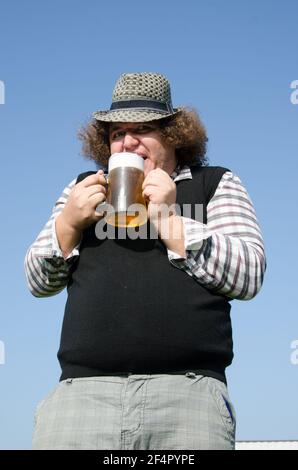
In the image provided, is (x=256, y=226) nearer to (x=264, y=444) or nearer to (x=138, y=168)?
(x=138, y=168)

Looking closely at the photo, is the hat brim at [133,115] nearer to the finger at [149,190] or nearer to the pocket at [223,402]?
the finger at [149,190]

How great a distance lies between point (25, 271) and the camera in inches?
132

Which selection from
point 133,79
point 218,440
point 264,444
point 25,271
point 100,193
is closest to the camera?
point 218,440

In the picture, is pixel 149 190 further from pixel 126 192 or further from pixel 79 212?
pixel 79 212

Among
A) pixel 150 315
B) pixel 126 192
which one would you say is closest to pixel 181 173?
pixel 126 192

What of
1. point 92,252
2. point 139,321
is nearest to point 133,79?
point 92,252

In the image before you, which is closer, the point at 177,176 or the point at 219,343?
the point at 219,343

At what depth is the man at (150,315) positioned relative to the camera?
9.48 ft

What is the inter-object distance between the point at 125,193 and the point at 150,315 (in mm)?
512

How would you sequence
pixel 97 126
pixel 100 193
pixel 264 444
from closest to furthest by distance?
pixel 100 193, pixel 97 126, pixel 264 444

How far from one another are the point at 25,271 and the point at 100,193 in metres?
0.55

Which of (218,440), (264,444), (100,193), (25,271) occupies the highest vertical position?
(100,193)

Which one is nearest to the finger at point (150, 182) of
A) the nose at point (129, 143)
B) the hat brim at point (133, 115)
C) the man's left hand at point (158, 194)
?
the man's left hand at point (158, 194)

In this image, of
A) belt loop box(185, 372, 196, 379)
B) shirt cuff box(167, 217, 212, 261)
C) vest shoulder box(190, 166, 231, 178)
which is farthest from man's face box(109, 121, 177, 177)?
belt loop box(185, 372, 196, 379)
